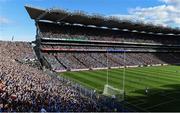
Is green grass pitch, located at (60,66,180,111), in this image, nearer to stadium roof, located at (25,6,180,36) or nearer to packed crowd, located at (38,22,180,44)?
stadium roof, located at (25,6,180,36)

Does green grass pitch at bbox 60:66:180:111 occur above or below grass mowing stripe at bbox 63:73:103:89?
below

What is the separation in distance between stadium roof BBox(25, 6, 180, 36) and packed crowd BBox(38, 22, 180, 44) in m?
2.18

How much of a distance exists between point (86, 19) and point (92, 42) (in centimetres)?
938

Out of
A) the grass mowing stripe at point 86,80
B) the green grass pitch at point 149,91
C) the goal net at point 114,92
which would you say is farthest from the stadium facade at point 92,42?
the goal net at point 114,92

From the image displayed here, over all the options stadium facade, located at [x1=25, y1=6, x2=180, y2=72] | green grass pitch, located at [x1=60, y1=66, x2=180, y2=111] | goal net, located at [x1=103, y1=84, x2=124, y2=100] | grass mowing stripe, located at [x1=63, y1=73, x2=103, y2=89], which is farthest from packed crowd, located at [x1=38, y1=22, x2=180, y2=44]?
goal net, located at [x1=103, y1=84, x2=124, y2=100]

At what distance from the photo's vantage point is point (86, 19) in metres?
79.6

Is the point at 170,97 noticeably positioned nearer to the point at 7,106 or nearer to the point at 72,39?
the point at 7,106

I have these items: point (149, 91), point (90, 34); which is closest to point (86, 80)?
point (149, 91)

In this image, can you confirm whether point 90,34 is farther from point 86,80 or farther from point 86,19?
point 86,80

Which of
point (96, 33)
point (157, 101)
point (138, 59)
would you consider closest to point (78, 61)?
point (96, 33)

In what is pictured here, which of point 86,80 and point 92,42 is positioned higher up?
point 92,42

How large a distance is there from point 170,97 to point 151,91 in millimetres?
3902

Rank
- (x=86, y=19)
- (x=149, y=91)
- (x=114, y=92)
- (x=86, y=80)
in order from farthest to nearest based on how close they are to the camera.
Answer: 1. (x=86, y=19)
2. (x=86, y=80)
3. (x=149, y=91)
4. (x=114, y=92)

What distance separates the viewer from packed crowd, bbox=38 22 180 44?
264 ft
